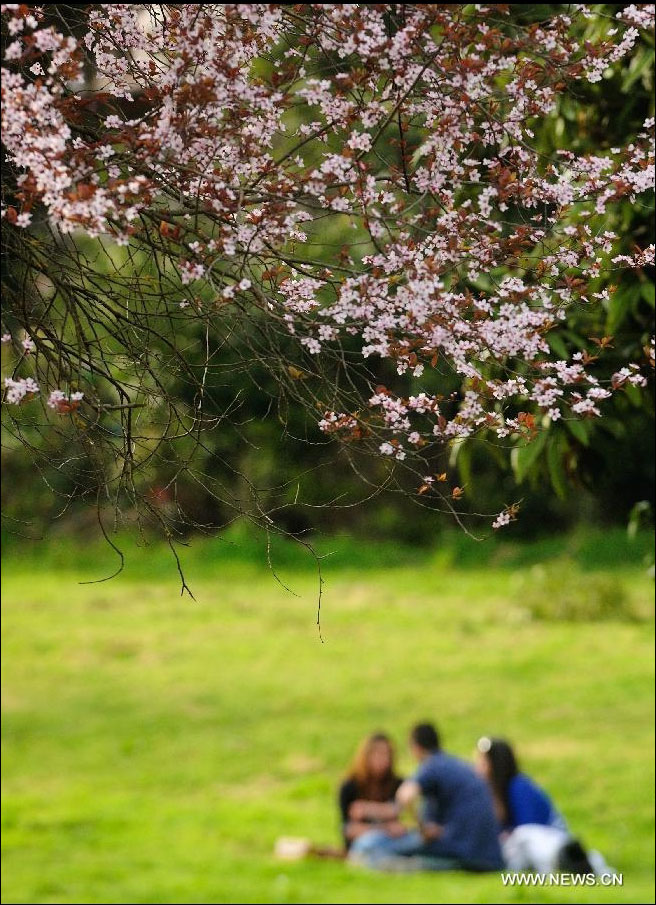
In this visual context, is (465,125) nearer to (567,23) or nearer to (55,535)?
(567,23)

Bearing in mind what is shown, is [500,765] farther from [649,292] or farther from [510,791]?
[649,292]

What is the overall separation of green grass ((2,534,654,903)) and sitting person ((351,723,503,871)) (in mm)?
250

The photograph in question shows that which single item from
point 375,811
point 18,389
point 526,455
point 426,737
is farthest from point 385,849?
point 18,389

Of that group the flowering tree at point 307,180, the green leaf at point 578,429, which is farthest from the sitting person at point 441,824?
the flowering tree at point 307,180

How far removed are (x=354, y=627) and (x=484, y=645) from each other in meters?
2.10

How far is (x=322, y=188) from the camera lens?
136 inches

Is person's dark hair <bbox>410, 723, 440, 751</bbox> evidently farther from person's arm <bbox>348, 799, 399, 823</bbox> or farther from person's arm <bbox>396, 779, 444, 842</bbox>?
person's arm <bbox>348, 799, 399, 823</bbox>

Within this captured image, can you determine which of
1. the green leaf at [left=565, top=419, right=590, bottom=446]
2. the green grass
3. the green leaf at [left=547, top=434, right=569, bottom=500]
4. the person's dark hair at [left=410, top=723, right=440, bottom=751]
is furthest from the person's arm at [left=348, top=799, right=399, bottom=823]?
the green leaf at [left=565, top=419, right=590, bottom=446]

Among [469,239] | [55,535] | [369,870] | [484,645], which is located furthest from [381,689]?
[469,239]

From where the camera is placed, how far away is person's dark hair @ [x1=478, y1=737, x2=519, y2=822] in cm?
1056

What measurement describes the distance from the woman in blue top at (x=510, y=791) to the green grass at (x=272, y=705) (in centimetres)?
72

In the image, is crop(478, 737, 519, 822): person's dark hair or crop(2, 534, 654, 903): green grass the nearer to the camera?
crop(478, 737, 519, 822): person's dark hair

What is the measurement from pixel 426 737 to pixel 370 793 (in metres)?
0.96

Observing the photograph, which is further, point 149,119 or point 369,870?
point 369,870
